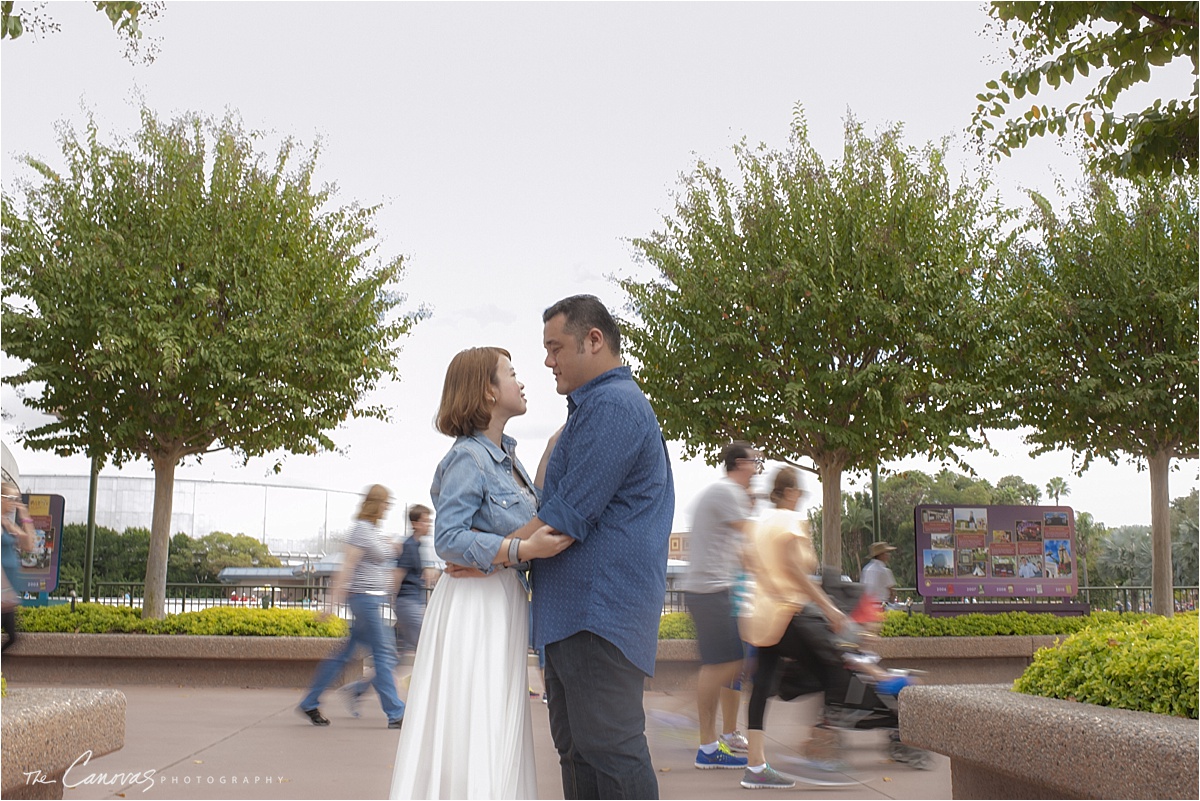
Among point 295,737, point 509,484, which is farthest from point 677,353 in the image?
point 509,484

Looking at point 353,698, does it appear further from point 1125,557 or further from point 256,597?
point 1125,557

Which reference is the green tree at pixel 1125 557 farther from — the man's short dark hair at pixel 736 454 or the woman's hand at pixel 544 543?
the woman's hand at pixel 544 543

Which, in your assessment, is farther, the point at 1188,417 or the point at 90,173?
the point at 1188,417

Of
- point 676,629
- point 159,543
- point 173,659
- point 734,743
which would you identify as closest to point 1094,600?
point 676,629

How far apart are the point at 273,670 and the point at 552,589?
11.1 meters

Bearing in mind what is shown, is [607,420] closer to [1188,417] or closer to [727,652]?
[727,652]

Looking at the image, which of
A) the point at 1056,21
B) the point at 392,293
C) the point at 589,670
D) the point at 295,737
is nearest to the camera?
the point at 589,670

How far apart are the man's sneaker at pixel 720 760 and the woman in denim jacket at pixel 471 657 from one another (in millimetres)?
3776

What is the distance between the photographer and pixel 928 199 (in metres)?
16.8

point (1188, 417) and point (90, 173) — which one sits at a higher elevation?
point (90, 173)

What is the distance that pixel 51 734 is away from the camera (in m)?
4.31

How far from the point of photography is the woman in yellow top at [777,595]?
22.1 feet

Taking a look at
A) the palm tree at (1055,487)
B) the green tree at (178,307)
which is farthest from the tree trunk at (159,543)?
the palm tree at (1055,487)

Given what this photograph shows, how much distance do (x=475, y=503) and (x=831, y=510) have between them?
46.2 ft
